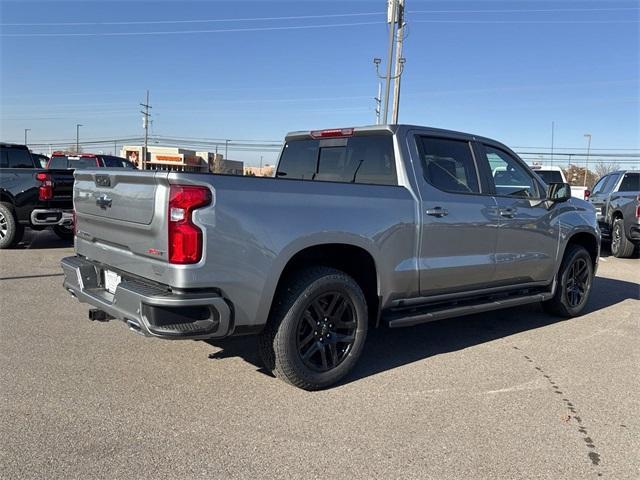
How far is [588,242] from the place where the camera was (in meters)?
6.99

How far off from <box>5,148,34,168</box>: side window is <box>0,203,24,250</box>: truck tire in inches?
95.8

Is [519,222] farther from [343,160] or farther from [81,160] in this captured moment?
[81,160]

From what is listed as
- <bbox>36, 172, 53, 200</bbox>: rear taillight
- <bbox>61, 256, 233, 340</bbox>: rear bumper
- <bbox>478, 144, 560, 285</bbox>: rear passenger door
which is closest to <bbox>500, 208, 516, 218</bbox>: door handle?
<bbox>478, 144, 560, 285</bbox>: rear passenger door

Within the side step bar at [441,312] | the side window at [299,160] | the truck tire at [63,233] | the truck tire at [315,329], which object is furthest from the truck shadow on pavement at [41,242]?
the side step bar at [441,312]

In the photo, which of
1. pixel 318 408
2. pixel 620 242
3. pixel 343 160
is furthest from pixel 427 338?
pixel 620 242

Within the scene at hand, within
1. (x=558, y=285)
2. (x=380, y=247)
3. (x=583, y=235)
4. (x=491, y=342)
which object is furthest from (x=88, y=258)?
(x=583, y=235)

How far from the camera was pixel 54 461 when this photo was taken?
9.85 ft

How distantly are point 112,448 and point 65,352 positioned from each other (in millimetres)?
1873

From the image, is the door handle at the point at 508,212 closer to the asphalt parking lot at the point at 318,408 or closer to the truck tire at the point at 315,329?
the asphalt parking lot at the point at 318,408

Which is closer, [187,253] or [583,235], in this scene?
[187,253]

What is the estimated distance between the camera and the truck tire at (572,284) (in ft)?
21.4

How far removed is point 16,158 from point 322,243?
35.1 feet

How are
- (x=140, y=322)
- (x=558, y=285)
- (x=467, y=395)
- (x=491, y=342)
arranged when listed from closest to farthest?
(x=140, y=322), (x=467, y=395), (x=491, y=342), (x=558, y=285)

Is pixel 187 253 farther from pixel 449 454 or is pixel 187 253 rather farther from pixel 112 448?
pixel 449 454
